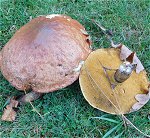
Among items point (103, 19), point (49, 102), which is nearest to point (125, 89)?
point (49, 102)

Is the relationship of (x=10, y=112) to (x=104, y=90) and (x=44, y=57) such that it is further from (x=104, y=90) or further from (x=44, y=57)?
(x=104, y=90)

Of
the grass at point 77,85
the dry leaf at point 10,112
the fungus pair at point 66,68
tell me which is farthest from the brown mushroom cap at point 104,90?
the dry leaf at point 10,112

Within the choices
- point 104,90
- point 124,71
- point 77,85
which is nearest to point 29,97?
point 77,85

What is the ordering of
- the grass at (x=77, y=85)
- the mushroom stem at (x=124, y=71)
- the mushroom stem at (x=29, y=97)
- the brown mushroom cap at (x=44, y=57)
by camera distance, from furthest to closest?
the mushroom stem at (x=29, y=97) → the grass at (x=77, y=85) → the brown mushroom cap at (x=44, y=57) → the mushroom stem at (x=124, y=71)

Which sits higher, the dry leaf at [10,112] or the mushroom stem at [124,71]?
the mushroom stem at [124,71]

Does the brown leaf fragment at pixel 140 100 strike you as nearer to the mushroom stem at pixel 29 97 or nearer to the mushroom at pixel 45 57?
the mushroom at pixel 45 57

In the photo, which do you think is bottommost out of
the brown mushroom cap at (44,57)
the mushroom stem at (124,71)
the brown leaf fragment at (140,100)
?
the brown leaf fragment at (140,100)
